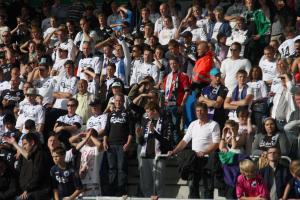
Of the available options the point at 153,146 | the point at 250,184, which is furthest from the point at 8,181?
the point at 250,184

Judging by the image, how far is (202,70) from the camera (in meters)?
19.8

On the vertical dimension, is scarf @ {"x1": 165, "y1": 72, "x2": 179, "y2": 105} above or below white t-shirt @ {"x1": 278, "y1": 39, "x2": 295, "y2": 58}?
below

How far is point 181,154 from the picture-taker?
56.8 feet

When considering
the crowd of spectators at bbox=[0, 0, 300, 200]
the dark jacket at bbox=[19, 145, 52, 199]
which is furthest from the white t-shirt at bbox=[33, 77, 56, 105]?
the dark jacket at bbox=[19, 145, 52, 199]

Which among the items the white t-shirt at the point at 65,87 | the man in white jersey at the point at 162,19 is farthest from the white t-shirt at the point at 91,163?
the man in white jersey at the point at 162,19

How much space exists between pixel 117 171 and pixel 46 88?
11.7 ft

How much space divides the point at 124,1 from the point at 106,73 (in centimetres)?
543

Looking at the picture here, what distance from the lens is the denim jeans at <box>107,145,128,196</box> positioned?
58.6 ft

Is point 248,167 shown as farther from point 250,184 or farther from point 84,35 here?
point 84,35

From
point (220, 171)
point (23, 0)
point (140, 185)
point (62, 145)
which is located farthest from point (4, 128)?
point (23, 0)

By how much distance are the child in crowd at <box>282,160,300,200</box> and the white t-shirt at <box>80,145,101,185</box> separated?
11.9 feet

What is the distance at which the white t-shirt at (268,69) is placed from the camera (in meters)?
19.4

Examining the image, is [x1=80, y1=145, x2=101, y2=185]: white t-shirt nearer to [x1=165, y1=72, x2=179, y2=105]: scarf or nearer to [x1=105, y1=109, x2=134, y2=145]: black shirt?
[x1=105, y1=109, x2=134, y2=145]: black shirt

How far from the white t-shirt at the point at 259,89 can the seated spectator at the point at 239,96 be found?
0.59 feet
